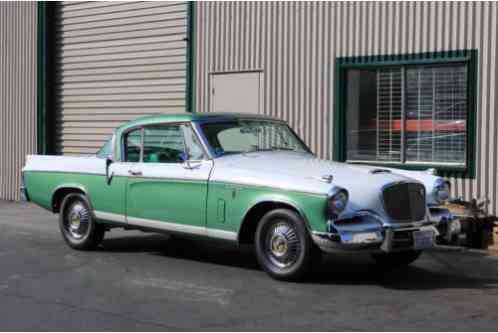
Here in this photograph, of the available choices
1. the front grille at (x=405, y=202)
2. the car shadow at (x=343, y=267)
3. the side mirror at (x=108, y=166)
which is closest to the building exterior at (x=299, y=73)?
the car shadow at (x=343, y=267)

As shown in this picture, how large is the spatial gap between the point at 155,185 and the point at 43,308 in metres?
2.46

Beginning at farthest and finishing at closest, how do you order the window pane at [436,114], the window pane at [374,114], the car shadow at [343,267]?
the window pane at [374,114] → the window pane at [436,114] → the car shadow at [343,267]

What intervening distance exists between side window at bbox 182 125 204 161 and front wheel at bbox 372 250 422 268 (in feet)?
7.04

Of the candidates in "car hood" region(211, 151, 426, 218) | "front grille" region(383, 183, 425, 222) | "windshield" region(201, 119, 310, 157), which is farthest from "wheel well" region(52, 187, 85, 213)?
"front grille" region(383, 183, 425, 222)

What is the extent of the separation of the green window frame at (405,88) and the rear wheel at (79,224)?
14.9ft

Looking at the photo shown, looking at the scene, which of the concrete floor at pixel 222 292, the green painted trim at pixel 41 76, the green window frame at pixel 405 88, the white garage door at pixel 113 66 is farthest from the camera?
the green painted trim at pixel 41 76

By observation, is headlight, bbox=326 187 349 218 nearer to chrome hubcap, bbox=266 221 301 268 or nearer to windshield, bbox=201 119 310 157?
A: chrome hubcap, bbox=266 221 301 268

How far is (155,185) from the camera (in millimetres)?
8531

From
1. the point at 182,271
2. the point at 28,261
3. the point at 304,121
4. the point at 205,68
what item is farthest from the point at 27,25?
the point at 182,271

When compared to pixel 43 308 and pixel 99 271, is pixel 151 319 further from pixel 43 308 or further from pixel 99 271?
pixel 99 271

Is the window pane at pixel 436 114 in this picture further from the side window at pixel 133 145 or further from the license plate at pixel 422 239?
the side window at pixel 133 145

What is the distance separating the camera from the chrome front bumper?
6.94m

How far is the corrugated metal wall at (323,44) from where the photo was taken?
10.8m

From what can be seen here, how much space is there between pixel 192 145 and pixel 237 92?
218 inches
